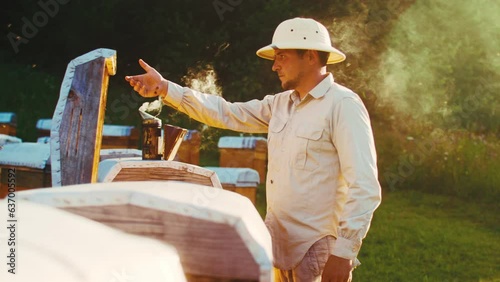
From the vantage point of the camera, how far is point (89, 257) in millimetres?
1229

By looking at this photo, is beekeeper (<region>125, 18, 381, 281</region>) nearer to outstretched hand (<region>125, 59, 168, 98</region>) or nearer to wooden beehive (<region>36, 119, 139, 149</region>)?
outstretched hand (<region>125, 59, 168, 98</region>)

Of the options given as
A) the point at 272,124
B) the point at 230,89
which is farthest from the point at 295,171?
the point at 230,89

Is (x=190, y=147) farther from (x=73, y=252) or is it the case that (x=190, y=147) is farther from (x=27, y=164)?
(x=73, y=252)

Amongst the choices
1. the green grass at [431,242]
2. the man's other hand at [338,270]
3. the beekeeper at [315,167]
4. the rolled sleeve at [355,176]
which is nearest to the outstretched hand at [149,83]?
the beekeeper at [315,167]

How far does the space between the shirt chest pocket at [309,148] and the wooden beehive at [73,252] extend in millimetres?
2275

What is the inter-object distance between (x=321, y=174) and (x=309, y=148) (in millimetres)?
148

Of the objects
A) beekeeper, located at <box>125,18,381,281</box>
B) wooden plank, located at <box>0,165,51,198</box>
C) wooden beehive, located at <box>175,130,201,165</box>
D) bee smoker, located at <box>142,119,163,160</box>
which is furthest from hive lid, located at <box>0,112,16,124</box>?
beekeeper, located at <box>125,18,381,281</box>

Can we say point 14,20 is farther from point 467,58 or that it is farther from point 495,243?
point 495,243

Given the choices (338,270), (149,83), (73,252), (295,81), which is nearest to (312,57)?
(295,81)

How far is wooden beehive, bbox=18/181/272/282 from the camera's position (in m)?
1.95

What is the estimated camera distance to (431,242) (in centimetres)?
898

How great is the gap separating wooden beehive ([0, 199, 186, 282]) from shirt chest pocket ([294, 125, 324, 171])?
2.27 m

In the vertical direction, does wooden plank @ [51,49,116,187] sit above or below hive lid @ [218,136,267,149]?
above

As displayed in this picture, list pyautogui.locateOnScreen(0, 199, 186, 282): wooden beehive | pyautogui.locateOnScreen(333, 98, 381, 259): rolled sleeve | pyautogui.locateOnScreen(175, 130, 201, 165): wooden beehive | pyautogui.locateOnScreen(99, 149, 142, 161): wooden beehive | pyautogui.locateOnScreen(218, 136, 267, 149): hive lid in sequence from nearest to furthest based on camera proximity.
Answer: pyautogui.locateOnScreen(0, 199, 186, 282): wooden beehive
pyautogui.locateOnScreen(333, 98, 381, 259): rolled sleeve
pyautogui.locateOnScreen(99, 149, 142, 161): wooden beehive
pyautogui.locateOnScreen(218, 136, 267, 149): hive lid
pyautogui.locateOnScreen(175, 130, 201, 165): wooden beehive
